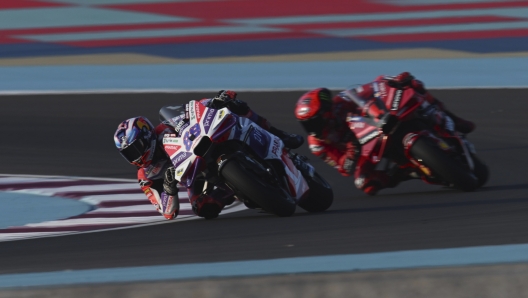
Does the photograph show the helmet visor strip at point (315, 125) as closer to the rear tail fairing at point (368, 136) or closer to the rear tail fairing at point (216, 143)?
the rear tail fairing at point (368, 136)

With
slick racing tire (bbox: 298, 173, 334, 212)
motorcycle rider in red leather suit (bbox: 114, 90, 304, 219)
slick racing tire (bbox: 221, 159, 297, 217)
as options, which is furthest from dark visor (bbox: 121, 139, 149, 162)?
slick racing tire (bbox: 298, 173, 334, 212)

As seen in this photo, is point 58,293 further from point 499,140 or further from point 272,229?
point 499,140

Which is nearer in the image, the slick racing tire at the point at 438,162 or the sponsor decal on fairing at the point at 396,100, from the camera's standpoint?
the slick racing tire at the point at 438,162

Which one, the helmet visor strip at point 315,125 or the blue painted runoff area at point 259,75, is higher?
the helmet visor strip at point 315,125

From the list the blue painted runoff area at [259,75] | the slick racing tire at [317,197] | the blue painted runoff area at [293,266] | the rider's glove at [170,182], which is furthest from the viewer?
the blue painted runoff area at [259,75]

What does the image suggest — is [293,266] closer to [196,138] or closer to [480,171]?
[196,138]

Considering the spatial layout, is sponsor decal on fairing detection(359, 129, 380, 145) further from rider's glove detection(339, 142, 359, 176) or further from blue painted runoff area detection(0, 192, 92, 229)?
blue painted runoff area detection(0, 192, 92, 229)

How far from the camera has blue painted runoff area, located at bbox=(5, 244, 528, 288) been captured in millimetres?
4062

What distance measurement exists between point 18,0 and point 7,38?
100cm

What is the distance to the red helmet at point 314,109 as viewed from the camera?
7.62 metres

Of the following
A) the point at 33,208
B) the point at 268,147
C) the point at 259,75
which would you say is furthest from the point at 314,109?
the point at 259,75

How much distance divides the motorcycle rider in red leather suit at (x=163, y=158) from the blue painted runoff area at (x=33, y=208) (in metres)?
1.28

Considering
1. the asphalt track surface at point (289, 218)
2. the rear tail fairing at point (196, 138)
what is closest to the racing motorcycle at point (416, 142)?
the asphalt track surface at point (289, 218)

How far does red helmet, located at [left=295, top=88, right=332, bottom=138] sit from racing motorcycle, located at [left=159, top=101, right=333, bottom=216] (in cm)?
67
